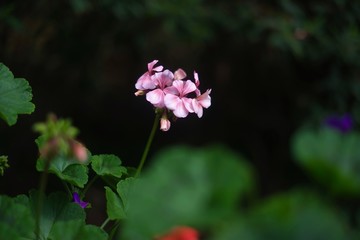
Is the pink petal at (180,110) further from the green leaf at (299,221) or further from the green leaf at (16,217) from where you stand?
the green leaf at (299,221)

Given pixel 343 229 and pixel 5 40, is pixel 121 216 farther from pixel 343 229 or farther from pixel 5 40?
pixel 5 40

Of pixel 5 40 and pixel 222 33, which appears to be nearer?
pixel 5 40

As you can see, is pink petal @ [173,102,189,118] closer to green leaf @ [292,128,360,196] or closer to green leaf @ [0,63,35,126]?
green leaf @ [0,63,35,126]

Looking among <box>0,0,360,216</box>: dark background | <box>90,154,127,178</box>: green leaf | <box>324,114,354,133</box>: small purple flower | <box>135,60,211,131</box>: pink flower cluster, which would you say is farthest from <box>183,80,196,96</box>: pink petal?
<box>324,114,354,133</box>: small purple flower

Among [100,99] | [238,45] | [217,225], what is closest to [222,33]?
[238,45]

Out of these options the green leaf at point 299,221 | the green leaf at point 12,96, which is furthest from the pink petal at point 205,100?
the green leaf at point 299,221

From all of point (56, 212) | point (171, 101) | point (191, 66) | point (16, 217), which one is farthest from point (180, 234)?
point (191, 66)
